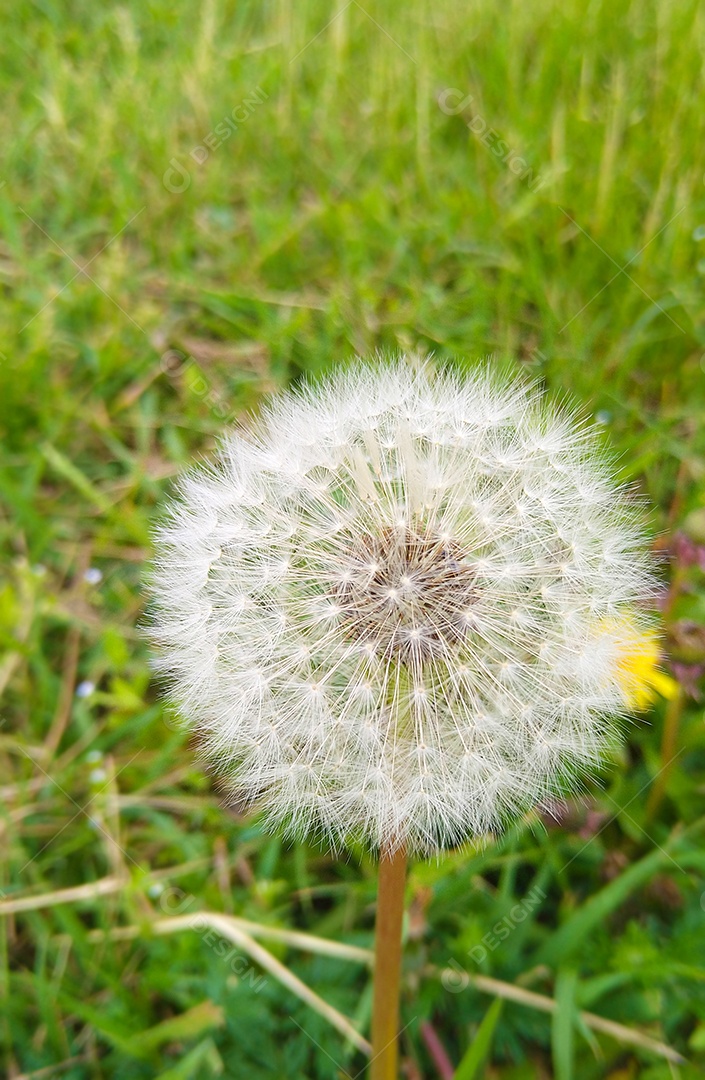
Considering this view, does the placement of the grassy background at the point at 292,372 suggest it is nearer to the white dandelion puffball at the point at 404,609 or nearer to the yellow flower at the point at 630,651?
the yellow flower at the point at 630,651

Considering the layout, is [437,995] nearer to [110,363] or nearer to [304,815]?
[304,815]

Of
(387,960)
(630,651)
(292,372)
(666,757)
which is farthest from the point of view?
(292,372)

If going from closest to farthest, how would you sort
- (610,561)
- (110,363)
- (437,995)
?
1. (610,561)
2. (437,995)
3. (110,363)

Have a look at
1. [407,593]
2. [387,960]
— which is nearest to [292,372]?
[407,593]

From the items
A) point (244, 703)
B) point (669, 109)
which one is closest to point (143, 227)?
point (669, 109)

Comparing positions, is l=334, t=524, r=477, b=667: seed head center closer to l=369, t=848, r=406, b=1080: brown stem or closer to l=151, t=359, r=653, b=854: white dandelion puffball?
l=151, t=359, r=653, b=854: white dandelion puffball

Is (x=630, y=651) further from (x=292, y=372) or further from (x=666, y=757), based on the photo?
(x=292, y=372)

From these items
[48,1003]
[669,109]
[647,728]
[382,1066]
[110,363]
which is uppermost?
[669,109]
